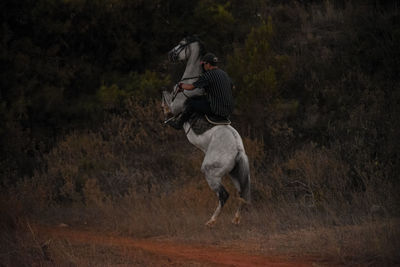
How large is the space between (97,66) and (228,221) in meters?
10.5

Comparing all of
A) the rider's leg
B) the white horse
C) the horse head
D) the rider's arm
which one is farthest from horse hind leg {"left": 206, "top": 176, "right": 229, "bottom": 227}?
the horse head

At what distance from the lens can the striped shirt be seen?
984 cm

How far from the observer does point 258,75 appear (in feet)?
47.8

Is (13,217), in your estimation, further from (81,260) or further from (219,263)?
(219,263)

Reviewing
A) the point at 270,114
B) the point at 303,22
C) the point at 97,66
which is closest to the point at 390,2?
the point at 303,22

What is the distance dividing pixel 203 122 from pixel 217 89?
693 mm

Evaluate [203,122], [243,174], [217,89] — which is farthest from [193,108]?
[243,174]

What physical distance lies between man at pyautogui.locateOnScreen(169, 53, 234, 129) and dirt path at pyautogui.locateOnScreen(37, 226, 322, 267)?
8.10ft

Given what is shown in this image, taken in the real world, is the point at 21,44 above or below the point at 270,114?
above

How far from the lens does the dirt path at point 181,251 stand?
730 cm

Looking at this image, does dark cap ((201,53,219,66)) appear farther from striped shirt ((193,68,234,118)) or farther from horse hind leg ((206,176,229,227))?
horse hind leg ((206,176,229,227))

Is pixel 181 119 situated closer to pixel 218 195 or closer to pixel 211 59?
pixel 211 59

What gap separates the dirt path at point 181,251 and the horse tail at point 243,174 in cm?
145

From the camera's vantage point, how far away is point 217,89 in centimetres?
987
